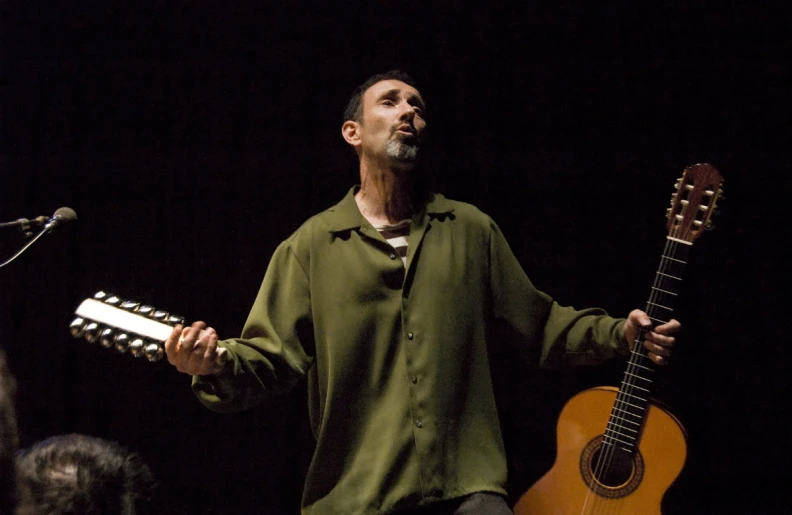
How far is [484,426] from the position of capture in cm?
234

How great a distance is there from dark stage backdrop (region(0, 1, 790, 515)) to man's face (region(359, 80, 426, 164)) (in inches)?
12.7

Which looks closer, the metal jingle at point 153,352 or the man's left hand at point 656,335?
the metal jingle at point 153,352

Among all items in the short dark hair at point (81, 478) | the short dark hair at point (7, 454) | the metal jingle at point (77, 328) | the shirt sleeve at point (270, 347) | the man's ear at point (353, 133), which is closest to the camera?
the short dark hair at point (7, 454)

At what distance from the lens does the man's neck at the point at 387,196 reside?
2.54 meters

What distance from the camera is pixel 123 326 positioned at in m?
2.01

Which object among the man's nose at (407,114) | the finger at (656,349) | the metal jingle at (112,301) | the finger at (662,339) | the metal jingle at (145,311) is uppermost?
the man's nose at (407,114)

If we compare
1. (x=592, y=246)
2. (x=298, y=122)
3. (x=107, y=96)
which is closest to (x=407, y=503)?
(x=592, y=246)

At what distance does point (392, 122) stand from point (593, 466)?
1.23 metres

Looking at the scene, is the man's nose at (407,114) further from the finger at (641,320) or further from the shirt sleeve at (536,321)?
the finger at (641,320)

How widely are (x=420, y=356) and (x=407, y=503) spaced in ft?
1.35

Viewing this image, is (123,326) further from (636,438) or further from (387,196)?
(636,438)

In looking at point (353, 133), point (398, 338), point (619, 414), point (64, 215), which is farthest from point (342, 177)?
point (619, 414)

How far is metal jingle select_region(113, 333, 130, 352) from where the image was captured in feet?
6.50

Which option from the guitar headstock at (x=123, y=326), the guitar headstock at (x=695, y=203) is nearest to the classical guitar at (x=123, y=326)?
the guitar headstock at (x=123, y=326)
